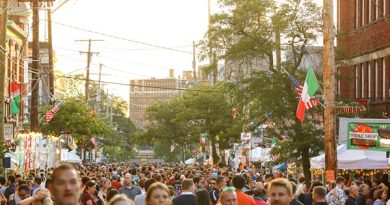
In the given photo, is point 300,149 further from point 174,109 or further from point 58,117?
point 174,109

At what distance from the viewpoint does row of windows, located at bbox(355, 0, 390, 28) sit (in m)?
37.5

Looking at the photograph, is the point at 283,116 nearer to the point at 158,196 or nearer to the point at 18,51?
the point at 158,196

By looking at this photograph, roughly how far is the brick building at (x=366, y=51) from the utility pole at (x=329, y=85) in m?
11.3

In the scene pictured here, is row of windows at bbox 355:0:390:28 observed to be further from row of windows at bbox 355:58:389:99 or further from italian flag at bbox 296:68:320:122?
italian flag at bbox 296:68:320:122

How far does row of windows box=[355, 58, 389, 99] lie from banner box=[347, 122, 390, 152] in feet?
39.0

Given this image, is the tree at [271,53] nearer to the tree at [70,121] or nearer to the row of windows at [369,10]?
the row of windows at [369,10]

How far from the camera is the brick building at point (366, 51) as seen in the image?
37188 mm

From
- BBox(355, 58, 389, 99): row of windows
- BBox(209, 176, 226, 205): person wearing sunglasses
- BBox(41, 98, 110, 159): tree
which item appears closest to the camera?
BBox(209, 176, 226, 205): person wearing sunglasses

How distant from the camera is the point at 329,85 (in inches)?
992

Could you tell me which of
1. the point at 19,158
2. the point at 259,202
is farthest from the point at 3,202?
the point at 19,158

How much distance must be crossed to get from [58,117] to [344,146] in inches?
1338

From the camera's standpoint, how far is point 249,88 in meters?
37.0

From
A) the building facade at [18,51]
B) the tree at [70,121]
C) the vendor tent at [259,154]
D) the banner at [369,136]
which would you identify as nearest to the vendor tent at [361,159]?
the banner at [369,136]

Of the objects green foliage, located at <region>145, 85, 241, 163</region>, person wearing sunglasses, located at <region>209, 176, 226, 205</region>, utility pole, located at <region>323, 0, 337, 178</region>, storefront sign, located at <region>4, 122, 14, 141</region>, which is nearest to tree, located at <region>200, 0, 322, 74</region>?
storefront sign, located at <region>4, 122, 14, 141</region>
